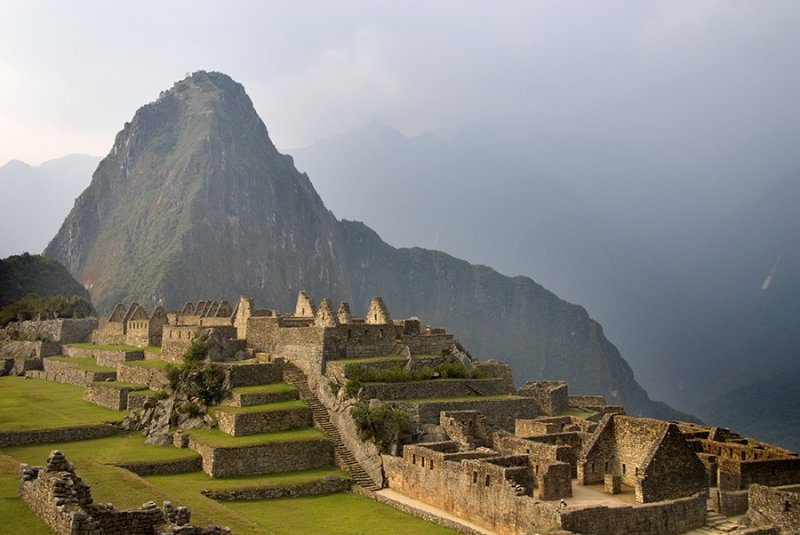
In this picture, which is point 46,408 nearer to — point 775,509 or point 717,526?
point 717,526

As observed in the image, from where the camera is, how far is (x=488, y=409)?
3266 cm

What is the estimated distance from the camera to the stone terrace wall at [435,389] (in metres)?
31.5

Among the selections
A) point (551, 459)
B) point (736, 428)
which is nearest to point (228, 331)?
point (551, 459)

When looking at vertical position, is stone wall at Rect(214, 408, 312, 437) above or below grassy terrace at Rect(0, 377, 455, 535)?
above

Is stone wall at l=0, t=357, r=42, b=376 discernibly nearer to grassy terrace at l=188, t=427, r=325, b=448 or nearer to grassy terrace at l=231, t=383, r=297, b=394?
grassy terrace at l=231, t=383, r=297, b=394

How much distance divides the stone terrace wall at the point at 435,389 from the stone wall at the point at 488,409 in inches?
31.3

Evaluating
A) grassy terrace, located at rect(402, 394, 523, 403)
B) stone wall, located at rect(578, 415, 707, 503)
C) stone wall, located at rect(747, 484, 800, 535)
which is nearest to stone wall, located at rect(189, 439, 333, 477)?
grassy terrace, located at rect(402, 394, 523, 403)

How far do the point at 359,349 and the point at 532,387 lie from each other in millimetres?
12869

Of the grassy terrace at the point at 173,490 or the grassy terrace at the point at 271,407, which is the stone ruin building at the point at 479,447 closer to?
the grassy terrace at the point at 271,407

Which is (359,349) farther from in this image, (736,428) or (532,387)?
(736,428)

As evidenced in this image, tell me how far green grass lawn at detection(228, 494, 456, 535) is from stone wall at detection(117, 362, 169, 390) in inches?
425

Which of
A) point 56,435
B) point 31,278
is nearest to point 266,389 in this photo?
point 56,435

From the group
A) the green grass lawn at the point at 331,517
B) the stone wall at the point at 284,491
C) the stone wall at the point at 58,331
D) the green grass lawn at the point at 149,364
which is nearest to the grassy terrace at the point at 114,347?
the stone wall at the point at 58,331

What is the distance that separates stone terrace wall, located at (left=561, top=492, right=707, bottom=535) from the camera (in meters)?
20.1
